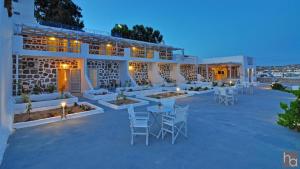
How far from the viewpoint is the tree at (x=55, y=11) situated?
2083cm

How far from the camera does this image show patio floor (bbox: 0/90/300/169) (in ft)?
10.1

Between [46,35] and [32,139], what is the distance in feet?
33.0

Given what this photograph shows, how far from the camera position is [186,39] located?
66.7 meters

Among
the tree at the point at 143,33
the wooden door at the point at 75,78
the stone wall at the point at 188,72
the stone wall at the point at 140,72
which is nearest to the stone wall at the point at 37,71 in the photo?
the wooden door at the point at 75,78

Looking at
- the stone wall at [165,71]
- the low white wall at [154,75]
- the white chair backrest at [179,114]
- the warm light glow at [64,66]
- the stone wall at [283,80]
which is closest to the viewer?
the white chair backrest at [179,114]

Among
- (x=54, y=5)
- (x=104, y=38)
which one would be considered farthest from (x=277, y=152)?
(x=54, y=5)

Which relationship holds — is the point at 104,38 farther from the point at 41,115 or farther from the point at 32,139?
the point at 32,139

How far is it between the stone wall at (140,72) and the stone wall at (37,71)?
6383 millimetres

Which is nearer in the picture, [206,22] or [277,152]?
[277,152]

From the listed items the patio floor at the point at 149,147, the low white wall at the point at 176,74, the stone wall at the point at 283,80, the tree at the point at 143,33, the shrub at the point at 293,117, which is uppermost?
the tree at the point at 143,33

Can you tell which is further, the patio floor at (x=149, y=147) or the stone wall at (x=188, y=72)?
the stone wall at (x=188, y=72)

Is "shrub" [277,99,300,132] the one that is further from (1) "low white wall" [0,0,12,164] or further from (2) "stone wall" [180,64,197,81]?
(2) "stone wall" [180,64,197,81]

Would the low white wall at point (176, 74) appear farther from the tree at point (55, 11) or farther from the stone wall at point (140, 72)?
the tree at point (55, 11)

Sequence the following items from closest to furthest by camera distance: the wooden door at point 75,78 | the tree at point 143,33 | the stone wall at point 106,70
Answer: the wooden door at point 75,78, the stone wall at point 106,70, the tree at point 143,33
